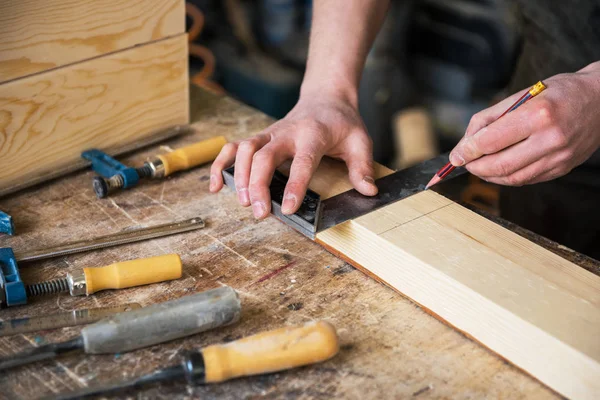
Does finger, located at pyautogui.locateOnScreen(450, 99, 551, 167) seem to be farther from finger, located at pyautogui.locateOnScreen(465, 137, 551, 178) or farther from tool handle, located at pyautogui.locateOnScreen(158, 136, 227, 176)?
tool handle, located at pyautogui.locateOnScreen(158, 136, 227, 176)

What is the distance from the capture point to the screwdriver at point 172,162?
1.37 meters

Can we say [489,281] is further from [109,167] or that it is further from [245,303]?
[109,167]

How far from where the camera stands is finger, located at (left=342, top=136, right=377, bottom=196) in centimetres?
127

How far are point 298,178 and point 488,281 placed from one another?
405mm

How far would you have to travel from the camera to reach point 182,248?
1216 millimetres

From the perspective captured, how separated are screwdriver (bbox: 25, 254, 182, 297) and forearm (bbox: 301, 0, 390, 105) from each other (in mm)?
609

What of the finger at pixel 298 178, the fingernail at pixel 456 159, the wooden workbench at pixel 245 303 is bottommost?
the wooden workbench at pixel 245 303

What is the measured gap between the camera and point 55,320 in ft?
3.29

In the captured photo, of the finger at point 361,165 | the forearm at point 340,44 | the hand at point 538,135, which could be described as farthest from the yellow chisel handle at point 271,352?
the forearm at point 340,44

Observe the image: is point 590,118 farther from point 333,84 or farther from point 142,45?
point 142,45

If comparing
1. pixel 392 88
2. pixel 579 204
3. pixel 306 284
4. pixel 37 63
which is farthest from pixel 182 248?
pixel 392 88

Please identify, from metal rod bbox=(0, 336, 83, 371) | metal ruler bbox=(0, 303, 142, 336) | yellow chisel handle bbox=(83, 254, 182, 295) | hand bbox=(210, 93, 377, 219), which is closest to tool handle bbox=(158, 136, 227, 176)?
hand bbox=(210, 93, 377, 219)

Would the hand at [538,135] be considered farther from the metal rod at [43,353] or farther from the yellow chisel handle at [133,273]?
the metal rod at [43,353]

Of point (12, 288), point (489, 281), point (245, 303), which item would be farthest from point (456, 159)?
point (12, 288)
